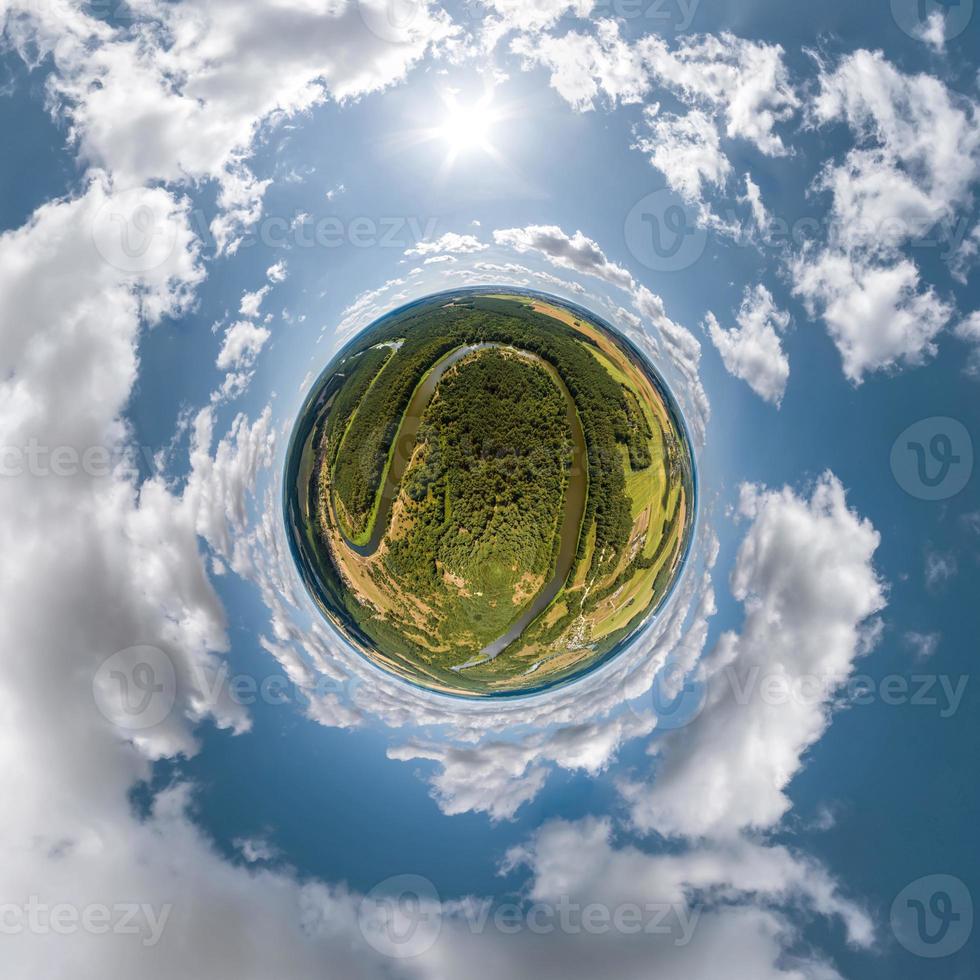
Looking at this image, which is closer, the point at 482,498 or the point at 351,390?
the point at 482,498

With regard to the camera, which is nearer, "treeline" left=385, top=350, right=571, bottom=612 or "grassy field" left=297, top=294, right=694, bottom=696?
"treeline" left=385, top=350, right=571, bottom=612

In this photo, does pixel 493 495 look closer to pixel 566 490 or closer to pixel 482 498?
pixel 482 498

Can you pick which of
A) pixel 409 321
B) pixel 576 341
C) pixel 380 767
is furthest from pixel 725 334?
pixel 380 767

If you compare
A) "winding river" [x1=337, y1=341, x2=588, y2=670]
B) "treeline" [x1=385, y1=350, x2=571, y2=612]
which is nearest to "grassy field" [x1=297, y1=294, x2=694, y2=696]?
"treeline" [x1=385, y1=350, x2=571, y2=612]

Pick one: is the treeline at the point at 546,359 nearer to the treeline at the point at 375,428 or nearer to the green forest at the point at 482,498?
the treeline at the point at 375,428

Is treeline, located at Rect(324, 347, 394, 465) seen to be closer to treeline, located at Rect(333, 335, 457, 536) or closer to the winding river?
treeline, located at Rect(333, 335, 457, 536)

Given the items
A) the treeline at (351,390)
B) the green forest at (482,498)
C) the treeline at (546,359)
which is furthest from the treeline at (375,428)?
the green forest at (482,498)

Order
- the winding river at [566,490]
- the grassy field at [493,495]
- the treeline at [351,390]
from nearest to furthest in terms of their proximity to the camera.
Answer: the grassy field at [493,495] → the winding river at [566,490] → the treeline at [351,390]

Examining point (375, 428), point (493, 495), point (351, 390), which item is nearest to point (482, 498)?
point (493, 495)

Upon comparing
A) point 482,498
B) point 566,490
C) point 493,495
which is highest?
point 566,490
